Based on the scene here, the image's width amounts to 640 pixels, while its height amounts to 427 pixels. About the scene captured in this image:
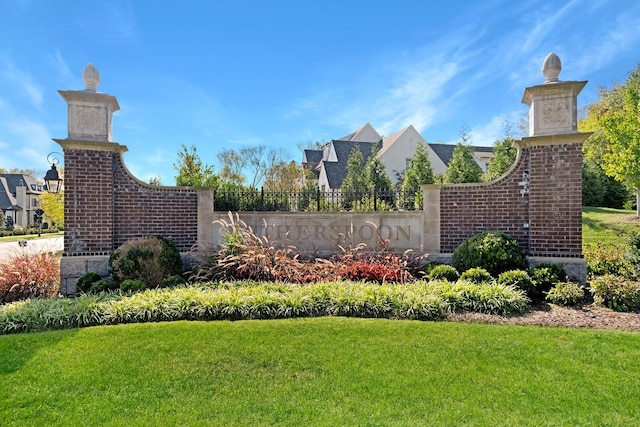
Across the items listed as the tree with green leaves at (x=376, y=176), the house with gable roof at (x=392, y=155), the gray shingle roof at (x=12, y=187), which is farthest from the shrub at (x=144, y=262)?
the gray shingle roof at (x=12, y=187)

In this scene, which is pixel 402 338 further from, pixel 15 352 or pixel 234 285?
pixel 15 352

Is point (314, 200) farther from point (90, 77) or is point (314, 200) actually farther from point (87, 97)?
point (90, 77)

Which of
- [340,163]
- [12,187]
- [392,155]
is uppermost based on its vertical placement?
[392,155]

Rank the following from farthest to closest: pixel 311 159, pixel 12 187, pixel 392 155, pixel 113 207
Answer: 1. pixel 12 187
2. pixel 311 159
3. pixel 392 155
4. pixel 113 207

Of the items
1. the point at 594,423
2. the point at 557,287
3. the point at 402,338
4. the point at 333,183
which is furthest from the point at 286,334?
the point at 333,183

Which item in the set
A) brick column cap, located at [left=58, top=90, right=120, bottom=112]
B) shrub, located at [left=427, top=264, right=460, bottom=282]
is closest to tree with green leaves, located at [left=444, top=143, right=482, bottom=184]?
shrub, located at [left=427, top=264, right=460, bottom=282]

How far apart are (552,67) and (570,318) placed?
5042 millimetres

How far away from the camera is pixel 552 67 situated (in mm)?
7273

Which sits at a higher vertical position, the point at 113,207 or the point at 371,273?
the point at 113,207

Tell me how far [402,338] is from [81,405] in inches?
127

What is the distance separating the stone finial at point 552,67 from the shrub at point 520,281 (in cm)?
409

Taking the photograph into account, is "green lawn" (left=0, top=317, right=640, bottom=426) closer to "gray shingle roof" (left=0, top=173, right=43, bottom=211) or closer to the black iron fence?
the black iron fence

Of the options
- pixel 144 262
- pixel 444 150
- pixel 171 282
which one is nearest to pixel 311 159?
pixel 444 150

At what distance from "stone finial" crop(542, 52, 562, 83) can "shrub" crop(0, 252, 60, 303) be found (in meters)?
10.8
